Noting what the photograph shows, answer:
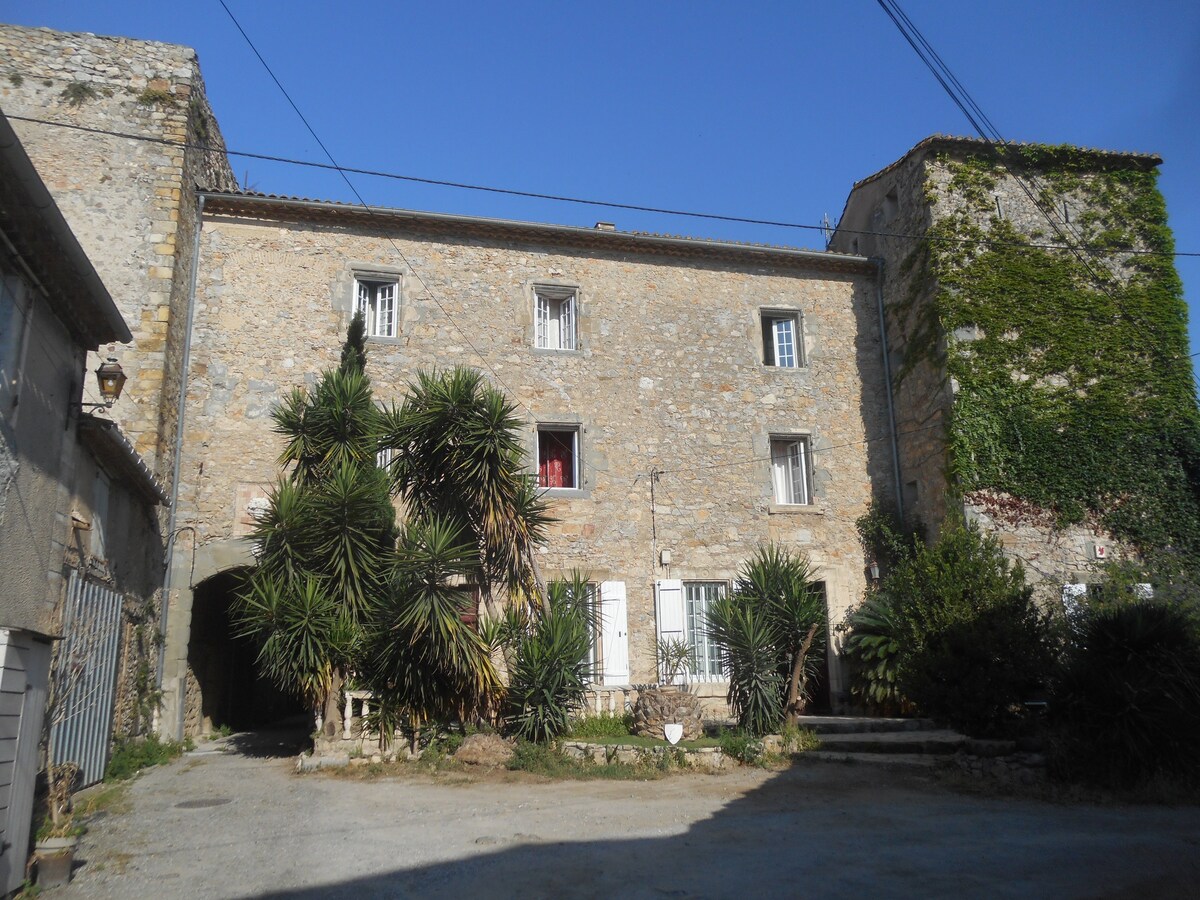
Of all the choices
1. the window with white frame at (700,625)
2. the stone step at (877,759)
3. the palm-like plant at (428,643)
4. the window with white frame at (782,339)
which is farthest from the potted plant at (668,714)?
the window with white frame at (782,339)

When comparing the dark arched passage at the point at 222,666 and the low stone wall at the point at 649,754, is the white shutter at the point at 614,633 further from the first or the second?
the dark arched passage at the point at 222,666

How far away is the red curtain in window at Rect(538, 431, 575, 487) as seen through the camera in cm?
1342

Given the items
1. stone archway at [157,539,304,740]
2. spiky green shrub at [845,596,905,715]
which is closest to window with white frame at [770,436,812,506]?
spiky green shrub at [845,596,905,715]

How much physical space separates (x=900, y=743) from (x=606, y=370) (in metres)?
6.69

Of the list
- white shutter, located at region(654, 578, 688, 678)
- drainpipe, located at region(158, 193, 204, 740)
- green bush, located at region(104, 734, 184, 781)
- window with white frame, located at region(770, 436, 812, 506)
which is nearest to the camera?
Answer: green bush, located at region(104, 734, 184, 781)

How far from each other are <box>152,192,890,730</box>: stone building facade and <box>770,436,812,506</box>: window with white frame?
0.05 metres

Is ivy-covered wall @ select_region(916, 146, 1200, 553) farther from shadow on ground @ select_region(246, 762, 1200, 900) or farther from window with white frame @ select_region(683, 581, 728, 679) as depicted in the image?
shadow on ground @ select_region(246, 762, 1200, 900)

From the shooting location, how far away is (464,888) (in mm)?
5133

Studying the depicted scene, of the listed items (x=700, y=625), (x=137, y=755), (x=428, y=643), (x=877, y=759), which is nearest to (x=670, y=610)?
(x=700, y=625)

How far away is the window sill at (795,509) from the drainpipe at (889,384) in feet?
4.22

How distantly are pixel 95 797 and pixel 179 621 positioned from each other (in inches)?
154

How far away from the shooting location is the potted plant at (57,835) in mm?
5141

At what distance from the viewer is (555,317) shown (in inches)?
553

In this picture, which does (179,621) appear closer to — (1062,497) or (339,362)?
(339,362)
